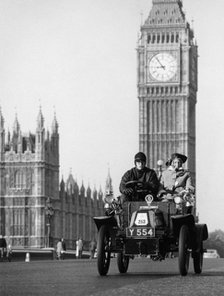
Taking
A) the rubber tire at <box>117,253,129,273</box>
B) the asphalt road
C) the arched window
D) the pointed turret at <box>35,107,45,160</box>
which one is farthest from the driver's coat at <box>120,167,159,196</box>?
the pointed turret at <box>35,107,45,160</box>

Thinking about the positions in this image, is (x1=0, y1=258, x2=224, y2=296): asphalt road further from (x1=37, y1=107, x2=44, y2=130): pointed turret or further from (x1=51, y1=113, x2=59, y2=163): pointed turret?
(x1=51, y1=113, x2=59, y2=163): pointed turret

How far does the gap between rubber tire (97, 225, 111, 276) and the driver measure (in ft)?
1.73

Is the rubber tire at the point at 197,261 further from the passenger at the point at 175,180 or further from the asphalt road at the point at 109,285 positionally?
the asphalt road at the point at 109,285

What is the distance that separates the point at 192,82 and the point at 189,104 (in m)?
1.97

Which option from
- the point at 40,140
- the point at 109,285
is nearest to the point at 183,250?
the point at 109,285

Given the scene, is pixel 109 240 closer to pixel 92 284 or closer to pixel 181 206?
pixel 181 206

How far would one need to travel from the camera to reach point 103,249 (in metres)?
17.4

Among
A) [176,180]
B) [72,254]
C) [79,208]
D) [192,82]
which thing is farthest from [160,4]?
[176,180]

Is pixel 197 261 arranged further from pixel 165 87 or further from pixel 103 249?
pixel 165 87

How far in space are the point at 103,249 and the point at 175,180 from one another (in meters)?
1.66

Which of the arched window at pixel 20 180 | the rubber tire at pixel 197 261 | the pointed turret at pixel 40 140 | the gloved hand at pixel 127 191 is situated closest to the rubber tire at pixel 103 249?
the gloved hand at pixel 127 191

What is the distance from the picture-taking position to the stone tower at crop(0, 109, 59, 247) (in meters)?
90.9

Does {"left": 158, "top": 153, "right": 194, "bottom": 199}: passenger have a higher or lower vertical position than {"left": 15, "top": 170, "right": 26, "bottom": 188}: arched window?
lower

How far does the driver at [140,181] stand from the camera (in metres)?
17.7
